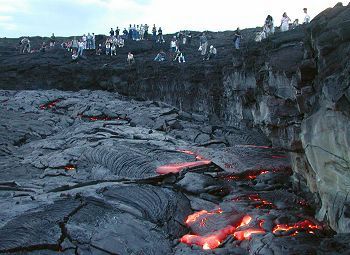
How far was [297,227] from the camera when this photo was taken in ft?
38.7

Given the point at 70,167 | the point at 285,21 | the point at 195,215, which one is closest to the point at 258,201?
the point at 195,215

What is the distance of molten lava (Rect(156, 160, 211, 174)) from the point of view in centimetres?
1745

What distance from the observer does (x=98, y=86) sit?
4138 centimetres

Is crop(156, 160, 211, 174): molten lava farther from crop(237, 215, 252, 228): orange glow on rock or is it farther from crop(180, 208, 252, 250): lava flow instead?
crop(237, 215, 252, 228): orange glow on rock

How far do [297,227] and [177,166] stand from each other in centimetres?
758

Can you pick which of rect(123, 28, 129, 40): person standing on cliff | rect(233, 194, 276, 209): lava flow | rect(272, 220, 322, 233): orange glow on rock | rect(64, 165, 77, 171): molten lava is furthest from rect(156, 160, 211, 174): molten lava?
rect(123, 28, 129, 40): person standing on cliff

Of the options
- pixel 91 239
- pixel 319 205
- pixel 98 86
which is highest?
pixel 98 86

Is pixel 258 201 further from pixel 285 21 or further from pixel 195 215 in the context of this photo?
pixel 285 21

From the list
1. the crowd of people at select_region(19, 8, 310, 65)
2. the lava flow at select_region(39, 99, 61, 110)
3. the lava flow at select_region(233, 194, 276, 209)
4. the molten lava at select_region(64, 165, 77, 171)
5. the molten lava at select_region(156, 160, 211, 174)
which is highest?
the crowd of people at select_region(19, 8, 310, 65)

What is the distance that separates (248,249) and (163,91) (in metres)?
26.6

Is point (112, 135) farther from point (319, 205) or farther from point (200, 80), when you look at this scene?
point (319, 205)

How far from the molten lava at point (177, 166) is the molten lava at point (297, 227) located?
6.31m

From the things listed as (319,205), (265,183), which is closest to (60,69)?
(265,183)

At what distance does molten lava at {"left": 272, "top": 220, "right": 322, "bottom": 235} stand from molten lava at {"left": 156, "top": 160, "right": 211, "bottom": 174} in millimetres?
6314
